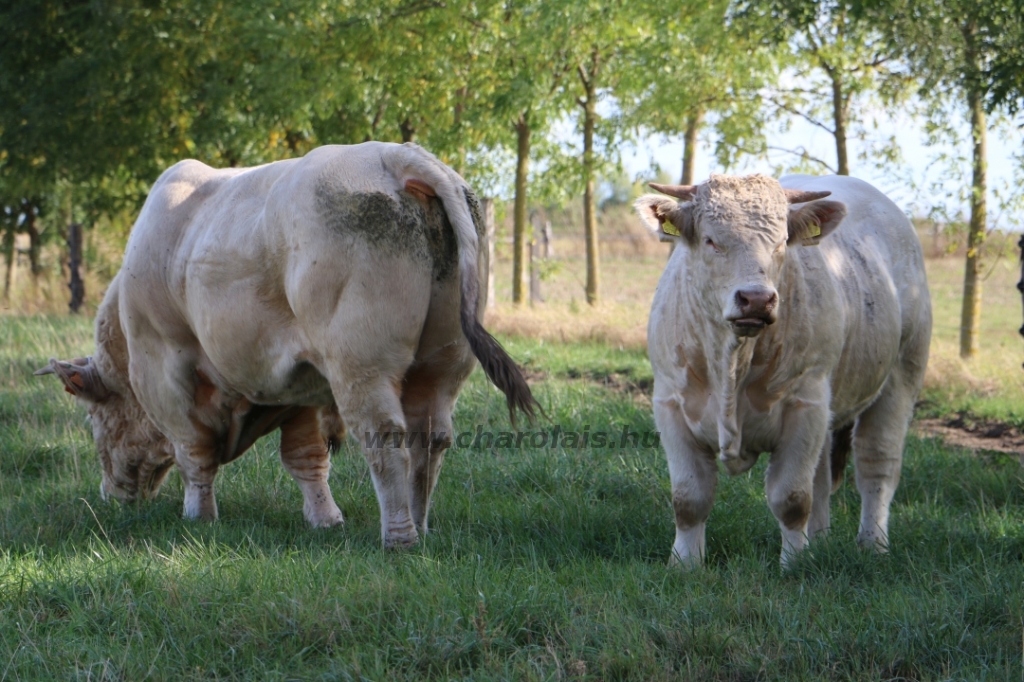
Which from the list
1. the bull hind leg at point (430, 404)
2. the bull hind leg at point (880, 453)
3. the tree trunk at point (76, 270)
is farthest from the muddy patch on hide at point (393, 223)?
the tree trunk at point (76, 270)

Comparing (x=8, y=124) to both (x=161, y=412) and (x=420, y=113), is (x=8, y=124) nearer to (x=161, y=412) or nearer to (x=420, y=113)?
(x=420, y=113)

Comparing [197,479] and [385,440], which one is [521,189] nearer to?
[197,479]

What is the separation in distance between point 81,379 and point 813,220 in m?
4.39

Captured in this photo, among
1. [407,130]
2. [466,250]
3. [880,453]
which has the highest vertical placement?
[407,130]

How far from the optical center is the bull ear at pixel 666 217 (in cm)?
421

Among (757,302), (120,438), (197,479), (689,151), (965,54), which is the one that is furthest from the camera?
(689,151)

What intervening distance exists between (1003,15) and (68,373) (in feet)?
23.8

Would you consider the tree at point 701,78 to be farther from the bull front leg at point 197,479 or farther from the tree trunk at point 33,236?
the tree trunk at point 33,236

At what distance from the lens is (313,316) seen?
455cm

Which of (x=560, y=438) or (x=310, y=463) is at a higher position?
(x=310, y=463)

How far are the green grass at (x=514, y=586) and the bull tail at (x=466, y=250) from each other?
0.75 metres

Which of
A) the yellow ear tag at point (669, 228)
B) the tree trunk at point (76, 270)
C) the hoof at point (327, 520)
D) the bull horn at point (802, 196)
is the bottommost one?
the hoof at point (327, 520)

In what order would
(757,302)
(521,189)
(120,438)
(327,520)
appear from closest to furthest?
(757,302)
(327,520)
(120,438)
(521,189)

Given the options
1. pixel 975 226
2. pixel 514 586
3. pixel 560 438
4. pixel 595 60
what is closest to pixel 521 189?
pixel 595 60
